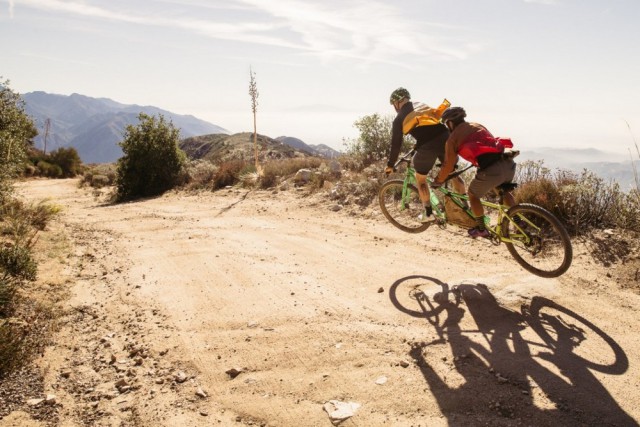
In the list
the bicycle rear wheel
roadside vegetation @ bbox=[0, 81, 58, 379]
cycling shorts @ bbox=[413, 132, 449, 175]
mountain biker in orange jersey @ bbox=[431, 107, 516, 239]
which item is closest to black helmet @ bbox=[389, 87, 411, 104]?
cycling shorts @ bbox=[413, 132, 449, 175]

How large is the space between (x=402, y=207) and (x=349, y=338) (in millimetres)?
4009

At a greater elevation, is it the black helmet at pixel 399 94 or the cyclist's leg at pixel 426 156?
the black helmet at pixel 399 94

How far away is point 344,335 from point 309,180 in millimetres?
10781

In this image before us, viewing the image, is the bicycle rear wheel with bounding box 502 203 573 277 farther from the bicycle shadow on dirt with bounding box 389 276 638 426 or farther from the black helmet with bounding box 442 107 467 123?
the black helmet with bounding box 442 107 467 123

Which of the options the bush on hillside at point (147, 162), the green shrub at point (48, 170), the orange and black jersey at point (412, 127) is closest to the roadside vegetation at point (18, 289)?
the orange and black jersey at point (412, 127)

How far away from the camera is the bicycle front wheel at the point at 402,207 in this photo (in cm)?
802

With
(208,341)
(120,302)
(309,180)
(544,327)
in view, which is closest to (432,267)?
(544,327)

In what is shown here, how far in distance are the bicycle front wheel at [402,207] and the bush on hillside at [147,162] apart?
1399cm

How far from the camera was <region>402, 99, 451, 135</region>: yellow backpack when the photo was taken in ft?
20.9

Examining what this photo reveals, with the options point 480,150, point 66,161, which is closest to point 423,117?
point 480,150

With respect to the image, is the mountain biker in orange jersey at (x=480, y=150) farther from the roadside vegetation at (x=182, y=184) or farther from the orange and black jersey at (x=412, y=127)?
the roadside vegetation at (x=182, y=184)

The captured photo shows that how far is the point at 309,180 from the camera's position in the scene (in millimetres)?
15148

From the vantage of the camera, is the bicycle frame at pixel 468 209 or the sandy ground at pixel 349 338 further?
the bicycle frame at pixel 468 209

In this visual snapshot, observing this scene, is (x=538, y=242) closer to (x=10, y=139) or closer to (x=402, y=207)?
(x=402, y=207)
